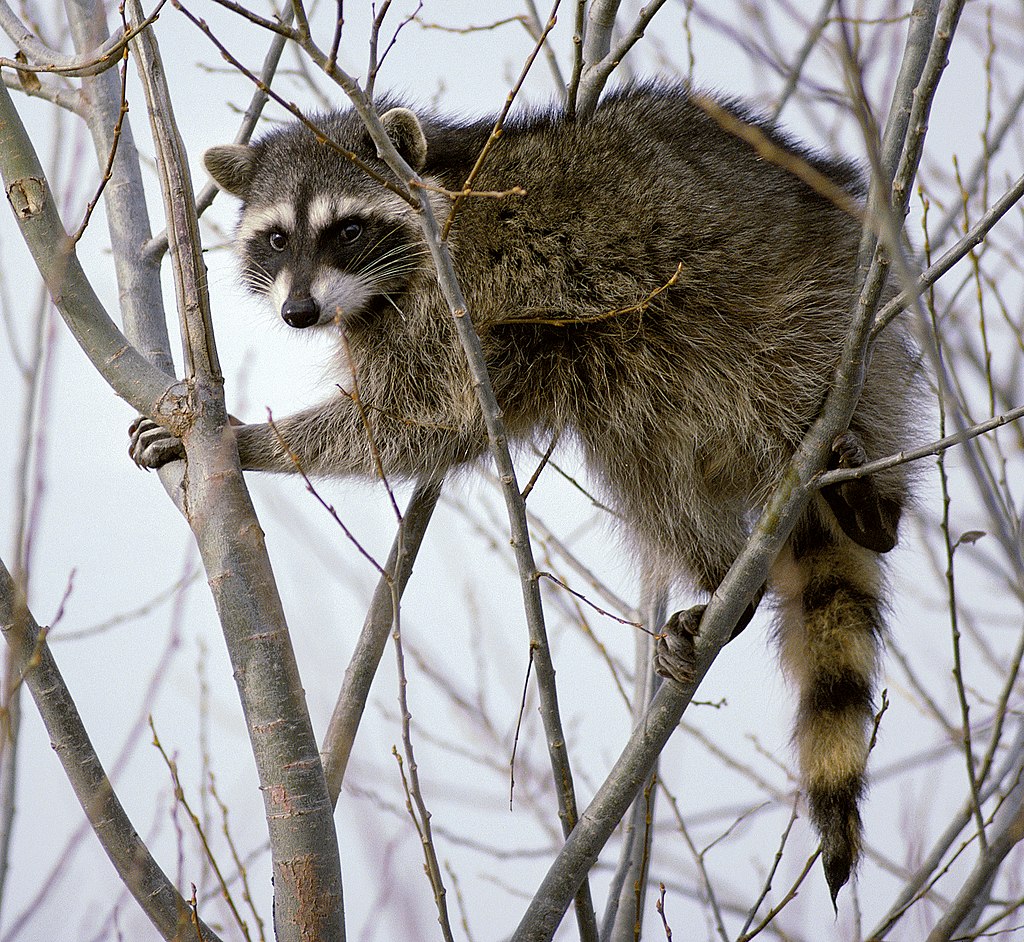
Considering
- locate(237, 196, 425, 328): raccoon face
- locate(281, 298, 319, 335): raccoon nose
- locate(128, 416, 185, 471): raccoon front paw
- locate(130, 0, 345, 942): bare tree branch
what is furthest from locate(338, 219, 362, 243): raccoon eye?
locate(130, 0, 345, 942): bare tree branch

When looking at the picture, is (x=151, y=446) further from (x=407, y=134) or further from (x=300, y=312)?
(x=407, y=134)

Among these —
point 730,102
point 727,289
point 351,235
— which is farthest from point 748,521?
point 351,235

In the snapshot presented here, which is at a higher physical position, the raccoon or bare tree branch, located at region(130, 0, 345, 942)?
the raccoon

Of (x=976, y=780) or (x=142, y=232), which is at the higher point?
(x=142, y=232)

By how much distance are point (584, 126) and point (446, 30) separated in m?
0.51

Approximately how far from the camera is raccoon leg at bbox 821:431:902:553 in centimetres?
238

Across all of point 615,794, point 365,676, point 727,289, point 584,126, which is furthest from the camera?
point 584,126

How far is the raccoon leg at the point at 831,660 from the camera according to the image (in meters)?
2.23

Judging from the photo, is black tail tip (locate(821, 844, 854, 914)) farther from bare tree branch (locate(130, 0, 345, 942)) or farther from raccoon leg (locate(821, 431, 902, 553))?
bare tree branch (locate(130, 0, 345, 942))

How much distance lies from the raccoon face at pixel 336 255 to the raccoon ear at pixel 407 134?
0.17 m

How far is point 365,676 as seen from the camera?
241 centimetres

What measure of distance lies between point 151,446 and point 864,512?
149cm

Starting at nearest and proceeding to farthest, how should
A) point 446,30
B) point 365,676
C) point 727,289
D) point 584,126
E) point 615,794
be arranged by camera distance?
point 615,794
point 365,676
point 727,289
point 584,126
point 446,30

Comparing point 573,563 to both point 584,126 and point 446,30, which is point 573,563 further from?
point 446,30
